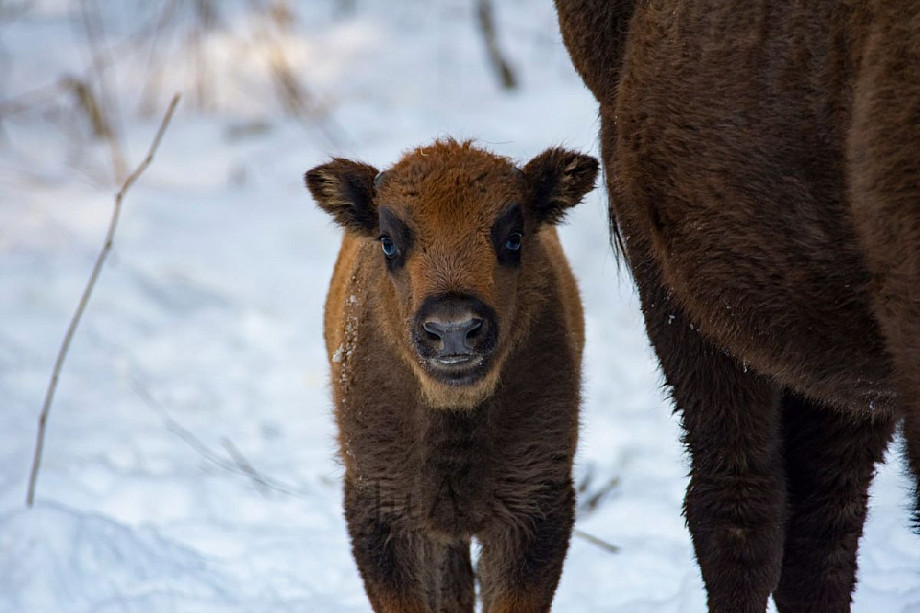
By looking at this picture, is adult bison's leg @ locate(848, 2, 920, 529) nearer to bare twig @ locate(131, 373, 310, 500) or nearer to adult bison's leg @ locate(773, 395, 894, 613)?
adult bison's leg @ locate(773, 395, 894, 613)

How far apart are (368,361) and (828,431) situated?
1.80 metres

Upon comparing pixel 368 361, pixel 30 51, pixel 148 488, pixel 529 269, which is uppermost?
pixel 30 51

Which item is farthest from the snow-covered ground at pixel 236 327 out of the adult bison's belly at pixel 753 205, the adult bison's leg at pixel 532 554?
the adult bison's belly at pixel 753 205

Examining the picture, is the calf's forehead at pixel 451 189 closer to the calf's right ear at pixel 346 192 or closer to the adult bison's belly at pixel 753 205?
the calf's right ear at pixel 346 192

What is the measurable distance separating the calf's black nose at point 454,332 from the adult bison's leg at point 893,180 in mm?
1501

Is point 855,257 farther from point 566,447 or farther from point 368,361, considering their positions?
point 368,361

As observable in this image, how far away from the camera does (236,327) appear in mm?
9102

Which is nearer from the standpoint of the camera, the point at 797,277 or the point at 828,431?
the point at 797,277

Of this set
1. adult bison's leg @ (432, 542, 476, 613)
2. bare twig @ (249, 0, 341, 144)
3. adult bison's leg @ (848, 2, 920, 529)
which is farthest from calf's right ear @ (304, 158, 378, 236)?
bare twig @ (249, 0, 341, 144)

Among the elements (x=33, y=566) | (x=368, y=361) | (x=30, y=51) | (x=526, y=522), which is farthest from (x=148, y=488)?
(x=30, y=51)

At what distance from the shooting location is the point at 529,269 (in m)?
4.70

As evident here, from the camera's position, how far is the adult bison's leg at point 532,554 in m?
4.48

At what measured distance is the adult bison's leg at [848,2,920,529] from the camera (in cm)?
268

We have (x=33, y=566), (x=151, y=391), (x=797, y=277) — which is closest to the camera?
(x=797, y=277)
